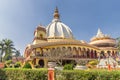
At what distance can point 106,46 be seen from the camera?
5097cm

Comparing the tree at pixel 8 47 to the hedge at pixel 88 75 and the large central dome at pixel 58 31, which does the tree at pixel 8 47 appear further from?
the hedge at pixel 88 75

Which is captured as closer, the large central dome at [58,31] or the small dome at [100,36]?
the large central dome at [58,31]

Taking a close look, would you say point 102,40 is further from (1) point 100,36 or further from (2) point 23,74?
(2) point 23,74

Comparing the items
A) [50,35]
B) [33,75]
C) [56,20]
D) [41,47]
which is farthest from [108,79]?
[56,20]

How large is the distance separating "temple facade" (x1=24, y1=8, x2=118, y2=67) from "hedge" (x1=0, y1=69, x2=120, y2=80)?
50.7 ft

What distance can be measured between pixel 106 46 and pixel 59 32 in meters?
12.2

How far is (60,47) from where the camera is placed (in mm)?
39500

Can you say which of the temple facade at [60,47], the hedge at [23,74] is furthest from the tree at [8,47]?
the hedge at [23,74]

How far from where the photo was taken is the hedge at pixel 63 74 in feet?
39.4

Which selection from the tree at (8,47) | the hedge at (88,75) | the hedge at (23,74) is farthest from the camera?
the tree at (8,47)

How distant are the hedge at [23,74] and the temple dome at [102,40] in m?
34.8

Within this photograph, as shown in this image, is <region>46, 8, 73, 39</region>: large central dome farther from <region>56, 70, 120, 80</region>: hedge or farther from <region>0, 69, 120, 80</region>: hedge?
<region>56, 70, 120, 80</region>: hedge

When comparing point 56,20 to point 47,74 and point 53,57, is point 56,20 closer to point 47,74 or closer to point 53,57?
point 53,57

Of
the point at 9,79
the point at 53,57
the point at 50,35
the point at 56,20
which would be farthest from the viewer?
the point at 56,20
